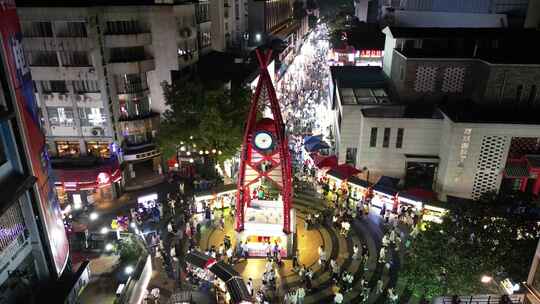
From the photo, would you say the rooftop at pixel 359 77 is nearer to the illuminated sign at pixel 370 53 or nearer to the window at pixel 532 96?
the illuminated sign at pixel 370 53

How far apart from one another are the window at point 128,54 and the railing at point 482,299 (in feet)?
101

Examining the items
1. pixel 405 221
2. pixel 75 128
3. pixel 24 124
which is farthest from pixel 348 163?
pixel 24 124

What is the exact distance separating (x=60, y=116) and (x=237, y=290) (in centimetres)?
2340

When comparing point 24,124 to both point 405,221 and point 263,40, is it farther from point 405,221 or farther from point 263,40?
point 263,40

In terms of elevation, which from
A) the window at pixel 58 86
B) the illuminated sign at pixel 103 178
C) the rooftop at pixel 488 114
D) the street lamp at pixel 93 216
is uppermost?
the window at pixel 58 86

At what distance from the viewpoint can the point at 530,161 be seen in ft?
115

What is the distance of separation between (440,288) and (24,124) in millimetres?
19924

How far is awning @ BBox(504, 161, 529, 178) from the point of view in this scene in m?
34.6

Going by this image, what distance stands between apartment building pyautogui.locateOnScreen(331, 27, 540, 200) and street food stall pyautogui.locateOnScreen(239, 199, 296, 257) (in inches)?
480

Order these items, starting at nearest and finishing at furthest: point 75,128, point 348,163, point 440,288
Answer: point 440,288 → point 75,128 → point 348,163

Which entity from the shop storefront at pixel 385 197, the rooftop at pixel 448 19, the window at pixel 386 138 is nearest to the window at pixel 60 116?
the shop storefront at pixel 385 197

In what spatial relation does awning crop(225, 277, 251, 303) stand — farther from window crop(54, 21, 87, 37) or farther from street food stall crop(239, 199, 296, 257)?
window crop(54, 21, 87, 37)

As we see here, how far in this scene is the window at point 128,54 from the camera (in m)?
36.3

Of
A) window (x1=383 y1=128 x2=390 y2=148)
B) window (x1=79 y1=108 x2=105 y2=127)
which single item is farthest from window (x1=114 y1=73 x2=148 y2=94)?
window (x1=383 y1=128 x2=390 y2=148)
